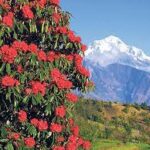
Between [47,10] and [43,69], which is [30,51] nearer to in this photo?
[43,69]

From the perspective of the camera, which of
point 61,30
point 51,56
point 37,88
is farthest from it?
point 61,30

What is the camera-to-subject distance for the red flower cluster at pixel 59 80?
40.4ft

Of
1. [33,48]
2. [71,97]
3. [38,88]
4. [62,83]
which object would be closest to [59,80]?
[62,83]

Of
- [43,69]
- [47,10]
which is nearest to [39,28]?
[47,10]

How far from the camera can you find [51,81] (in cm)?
1245

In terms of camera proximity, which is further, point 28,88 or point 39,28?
point 39,28

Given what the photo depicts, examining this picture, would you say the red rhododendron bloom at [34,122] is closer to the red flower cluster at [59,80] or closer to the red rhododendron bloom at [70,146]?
the red flower cluster at [59,80]

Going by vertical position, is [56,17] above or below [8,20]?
above

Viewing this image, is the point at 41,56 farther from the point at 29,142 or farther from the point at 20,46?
the point at 29,142

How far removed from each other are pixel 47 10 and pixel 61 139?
3.18 meters

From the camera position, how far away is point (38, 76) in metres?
12.3

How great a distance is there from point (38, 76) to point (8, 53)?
2.88ft

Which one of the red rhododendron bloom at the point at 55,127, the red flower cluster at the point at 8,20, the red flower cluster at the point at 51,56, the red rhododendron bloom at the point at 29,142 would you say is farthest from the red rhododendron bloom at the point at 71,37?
the red rhododendron bloom at the point at 29,142

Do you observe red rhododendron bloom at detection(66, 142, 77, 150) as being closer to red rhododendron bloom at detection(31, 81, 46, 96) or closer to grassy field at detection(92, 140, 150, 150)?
red rhododendron bloom at detection(31, 81, 46, 96)
